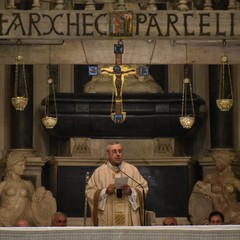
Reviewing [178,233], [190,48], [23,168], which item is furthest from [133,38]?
[178,233]

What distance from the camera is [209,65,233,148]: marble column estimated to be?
22.7m

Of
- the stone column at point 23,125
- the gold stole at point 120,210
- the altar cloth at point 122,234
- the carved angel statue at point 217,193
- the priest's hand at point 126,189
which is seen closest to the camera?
the altar cloth at point 122,234

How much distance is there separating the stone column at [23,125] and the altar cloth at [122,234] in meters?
7.48

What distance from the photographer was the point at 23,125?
2272 centimetres

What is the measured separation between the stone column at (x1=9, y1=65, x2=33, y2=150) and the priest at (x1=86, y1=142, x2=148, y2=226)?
4.07 meters

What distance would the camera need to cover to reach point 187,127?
20656mm

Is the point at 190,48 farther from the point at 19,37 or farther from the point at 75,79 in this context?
the point at 75,79

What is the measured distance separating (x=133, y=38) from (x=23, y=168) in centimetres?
311

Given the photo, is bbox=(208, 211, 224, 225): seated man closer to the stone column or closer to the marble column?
the marble column

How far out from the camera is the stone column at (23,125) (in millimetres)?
22688

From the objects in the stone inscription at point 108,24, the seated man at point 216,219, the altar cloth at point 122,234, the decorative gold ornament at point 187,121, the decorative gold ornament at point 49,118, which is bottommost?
the altar cloth at point 122,234

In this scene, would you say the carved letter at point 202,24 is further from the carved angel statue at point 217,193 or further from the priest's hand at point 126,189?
the carved angel statue at point 217,193

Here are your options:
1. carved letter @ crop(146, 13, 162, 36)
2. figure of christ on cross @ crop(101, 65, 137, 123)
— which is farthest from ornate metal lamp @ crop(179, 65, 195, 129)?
carved letter @ crop(146, 13, 162, 36)

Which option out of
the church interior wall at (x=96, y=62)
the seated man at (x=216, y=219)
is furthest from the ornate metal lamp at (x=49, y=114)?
the seated man at (x=216, y=219)
